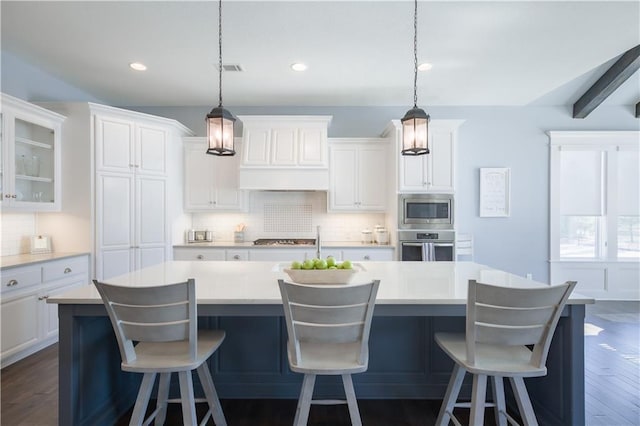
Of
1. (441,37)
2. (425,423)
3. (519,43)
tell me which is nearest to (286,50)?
(441,37)

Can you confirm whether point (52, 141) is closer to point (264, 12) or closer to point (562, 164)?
point (264, 12)

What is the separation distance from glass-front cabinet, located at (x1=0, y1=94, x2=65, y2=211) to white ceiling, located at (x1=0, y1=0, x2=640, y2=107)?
0.66 metres

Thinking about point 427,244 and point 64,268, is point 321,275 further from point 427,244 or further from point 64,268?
point 64,268

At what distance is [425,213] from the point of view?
399 cm

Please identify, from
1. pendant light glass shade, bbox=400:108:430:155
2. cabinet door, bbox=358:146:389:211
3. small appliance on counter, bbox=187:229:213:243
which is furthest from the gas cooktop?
pendant light glass shade, bbox=400:108:430:155

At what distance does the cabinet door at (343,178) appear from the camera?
4.40 m

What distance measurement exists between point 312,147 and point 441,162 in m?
1.61

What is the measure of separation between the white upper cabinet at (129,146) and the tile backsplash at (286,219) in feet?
3.52

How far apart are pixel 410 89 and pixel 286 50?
1.70 metres

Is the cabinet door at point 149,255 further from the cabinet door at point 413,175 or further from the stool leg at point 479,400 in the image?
the stool leg at point 479,400

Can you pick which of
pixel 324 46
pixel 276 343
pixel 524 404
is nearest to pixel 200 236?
pixel 276 343

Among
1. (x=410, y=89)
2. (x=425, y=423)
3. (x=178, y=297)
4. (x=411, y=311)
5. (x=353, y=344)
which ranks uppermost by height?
(x=410, y=89)

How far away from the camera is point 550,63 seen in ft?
11.6

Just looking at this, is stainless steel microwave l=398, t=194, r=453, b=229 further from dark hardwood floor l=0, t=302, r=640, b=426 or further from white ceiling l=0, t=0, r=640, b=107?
dark hardwood floor l=0, t=302, r=640, b=426
